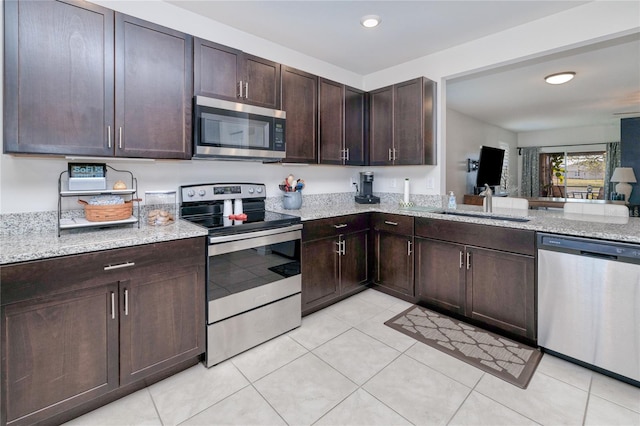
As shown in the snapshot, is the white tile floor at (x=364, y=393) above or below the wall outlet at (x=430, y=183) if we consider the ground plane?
below

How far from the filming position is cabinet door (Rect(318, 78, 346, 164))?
3.02 meters

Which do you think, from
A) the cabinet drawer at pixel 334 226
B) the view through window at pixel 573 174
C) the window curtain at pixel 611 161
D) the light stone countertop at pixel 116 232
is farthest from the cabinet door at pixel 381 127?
the view through window at pixel 573 174

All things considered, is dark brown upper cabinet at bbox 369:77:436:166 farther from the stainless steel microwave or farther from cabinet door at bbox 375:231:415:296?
the stainless steel microwave

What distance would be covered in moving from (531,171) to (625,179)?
2948 millimetres

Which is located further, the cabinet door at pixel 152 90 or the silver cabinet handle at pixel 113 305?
the cabinet door at pixel 152 90

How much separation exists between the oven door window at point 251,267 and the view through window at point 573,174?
8.77m

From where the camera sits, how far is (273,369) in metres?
1.95

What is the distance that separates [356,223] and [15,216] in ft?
8.14

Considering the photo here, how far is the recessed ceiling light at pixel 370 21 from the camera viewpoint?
7.90 feet

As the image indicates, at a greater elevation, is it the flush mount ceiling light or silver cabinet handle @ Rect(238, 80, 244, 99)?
the flush mount ceiling light

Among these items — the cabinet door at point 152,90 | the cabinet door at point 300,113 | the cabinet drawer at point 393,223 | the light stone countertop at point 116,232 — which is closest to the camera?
the light stone countertop at point 116,232

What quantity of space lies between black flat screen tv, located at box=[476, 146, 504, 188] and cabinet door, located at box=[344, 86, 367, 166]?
3.40m

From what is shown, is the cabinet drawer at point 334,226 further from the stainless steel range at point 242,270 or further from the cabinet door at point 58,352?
the cabinet door at point 58,352

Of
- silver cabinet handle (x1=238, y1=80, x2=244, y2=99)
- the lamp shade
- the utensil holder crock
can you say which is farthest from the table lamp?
silver cabinet handle (x1=238, y1=80, x2=244, y2=99)
